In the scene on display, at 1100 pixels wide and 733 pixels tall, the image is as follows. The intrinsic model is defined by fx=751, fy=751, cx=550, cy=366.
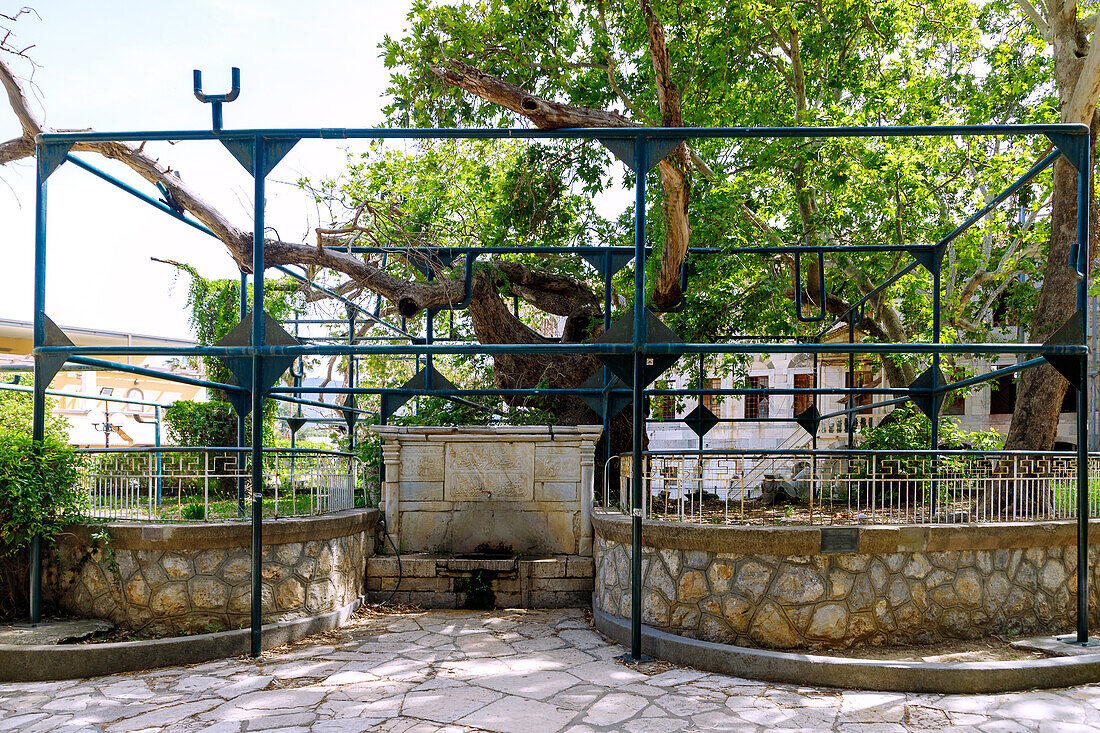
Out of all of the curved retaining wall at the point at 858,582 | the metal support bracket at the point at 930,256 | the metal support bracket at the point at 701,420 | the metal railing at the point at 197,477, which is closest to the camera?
the curved retaining wall at the point at 858,582

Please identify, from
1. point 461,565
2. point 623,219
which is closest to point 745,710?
point 461,565

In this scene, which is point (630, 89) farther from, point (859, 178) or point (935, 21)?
point (935, 21)

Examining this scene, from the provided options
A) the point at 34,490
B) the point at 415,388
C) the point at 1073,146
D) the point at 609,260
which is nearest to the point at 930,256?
the point at 1073,146

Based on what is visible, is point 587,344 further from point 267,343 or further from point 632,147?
point 267,343

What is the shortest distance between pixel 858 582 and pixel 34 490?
6.23m

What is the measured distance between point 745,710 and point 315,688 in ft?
9.19

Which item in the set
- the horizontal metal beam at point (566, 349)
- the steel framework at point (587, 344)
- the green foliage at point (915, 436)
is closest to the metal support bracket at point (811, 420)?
the green foliage at point (915, 436)

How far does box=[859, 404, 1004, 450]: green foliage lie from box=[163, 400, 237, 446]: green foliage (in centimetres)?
1030

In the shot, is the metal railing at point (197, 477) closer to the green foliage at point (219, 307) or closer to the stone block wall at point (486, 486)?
the stone block wall at point (486, 486)

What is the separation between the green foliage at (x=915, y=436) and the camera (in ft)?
34.6

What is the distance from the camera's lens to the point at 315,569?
257 inches

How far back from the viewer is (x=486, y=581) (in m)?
7.67

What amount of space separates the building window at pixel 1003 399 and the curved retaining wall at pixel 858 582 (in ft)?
67.5

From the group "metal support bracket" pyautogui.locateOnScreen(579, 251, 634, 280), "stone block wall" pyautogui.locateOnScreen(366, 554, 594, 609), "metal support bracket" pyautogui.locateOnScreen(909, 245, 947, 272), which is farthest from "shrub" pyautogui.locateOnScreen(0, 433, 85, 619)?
"metal support bracket" pyautogui.locateOnScreen(909, 245, 947, 272)
